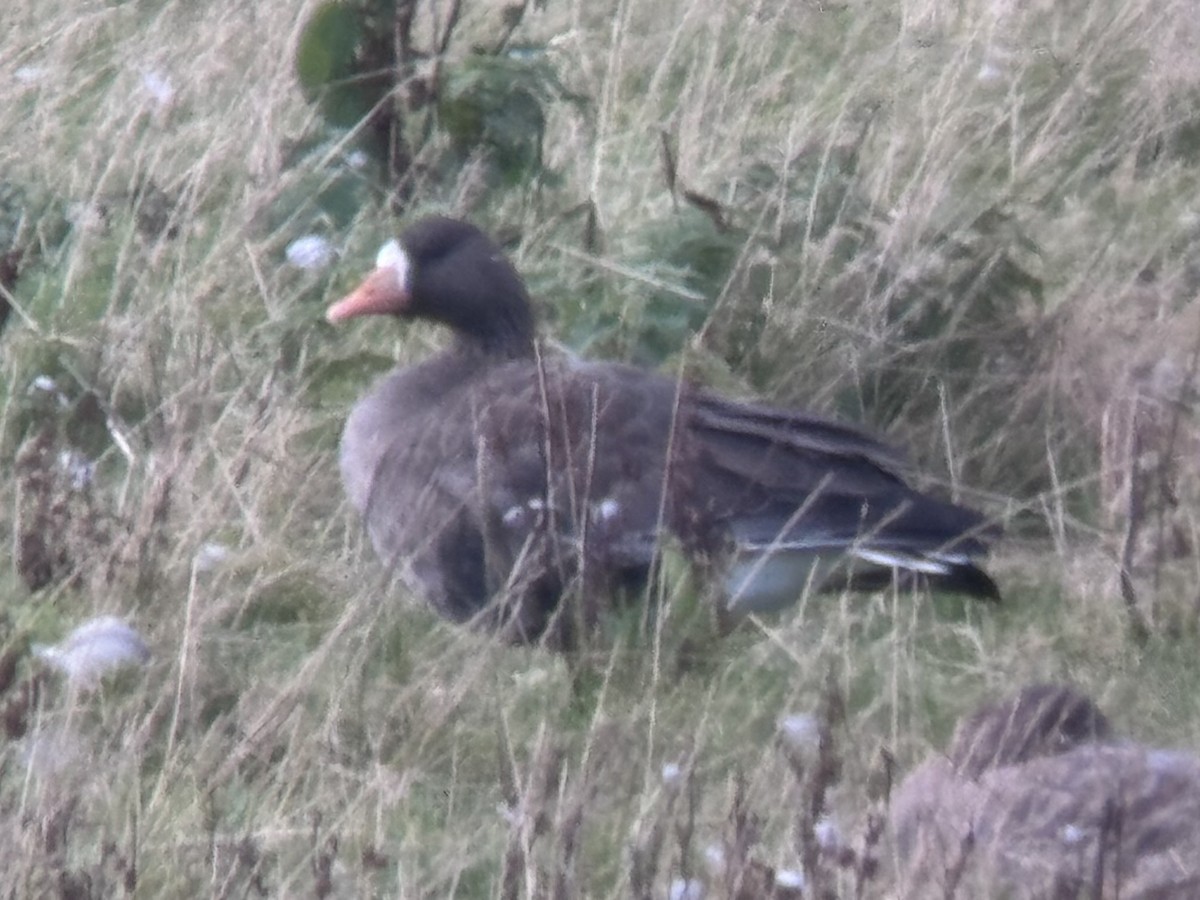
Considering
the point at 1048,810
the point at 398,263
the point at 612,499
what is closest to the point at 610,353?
the point at 398,263

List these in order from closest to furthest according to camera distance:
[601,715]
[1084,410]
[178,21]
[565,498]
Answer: [601,715] → [565,498] → [1084,410] → [178,21]

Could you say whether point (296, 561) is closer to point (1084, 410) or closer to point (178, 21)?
point (1084, 410)

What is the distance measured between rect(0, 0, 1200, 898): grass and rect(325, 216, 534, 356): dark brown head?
0.16 meters

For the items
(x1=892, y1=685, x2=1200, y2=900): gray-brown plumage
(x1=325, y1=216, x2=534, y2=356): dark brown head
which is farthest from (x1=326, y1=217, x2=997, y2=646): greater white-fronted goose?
(x1=892, y1=685, x2=1200, y2=900): gray-brown plumage

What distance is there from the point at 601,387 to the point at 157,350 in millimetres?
1166

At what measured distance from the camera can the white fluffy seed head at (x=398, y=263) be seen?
18.9 ft

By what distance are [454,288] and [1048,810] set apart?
233cm

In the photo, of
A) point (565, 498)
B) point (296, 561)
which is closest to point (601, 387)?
point (565, 498)

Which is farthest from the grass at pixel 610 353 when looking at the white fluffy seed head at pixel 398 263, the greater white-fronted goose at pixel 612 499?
the white fluffy seed head at pixel 398 263

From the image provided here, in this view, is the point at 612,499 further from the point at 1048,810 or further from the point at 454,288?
the point at 1048,810

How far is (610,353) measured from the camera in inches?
233

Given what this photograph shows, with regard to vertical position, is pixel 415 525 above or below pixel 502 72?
below

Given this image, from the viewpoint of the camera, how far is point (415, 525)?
17.0 feet

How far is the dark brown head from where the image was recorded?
576 cm
